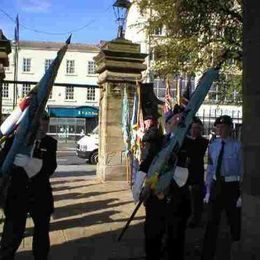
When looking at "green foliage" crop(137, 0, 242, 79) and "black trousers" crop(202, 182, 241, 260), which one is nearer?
"black trousers" crop(202, 182, 241, 260)

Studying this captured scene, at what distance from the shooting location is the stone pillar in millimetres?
16438

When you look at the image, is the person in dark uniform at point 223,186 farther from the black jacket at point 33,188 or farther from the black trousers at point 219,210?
the black jacket at point 33,188

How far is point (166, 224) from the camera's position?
22.6 feet

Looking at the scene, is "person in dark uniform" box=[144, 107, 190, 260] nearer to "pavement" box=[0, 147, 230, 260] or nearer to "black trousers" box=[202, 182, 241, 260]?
"black trousers" box=[202, 182, 241, 260]

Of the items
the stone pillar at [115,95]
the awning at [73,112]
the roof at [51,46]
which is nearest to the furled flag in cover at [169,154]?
the stone pillar at [115,95]

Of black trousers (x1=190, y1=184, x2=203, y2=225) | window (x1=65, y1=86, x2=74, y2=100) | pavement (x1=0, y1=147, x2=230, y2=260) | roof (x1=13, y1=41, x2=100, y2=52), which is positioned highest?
roof (x1=13, y1=41, x2=100, y2=52)

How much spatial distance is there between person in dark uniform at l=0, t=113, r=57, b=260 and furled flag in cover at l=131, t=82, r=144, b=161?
25.5 feet

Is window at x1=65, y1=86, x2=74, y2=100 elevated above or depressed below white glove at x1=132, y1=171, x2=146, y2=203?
above

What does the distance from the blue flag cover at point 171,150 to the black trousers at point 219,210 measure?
108cm

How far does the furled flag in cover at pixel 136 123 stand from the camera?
1500cm

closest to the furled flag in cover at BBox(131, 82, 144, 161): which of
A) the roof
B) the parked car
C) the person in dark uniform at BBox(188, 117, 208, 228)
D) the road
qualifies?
the road

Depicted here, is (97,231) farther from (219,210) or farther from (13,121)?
(13,121)

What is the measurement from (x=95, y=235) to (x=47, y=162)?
2669 millimetres

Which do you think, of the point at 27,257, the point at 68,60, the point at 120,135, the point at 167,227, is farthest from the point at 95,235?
the point at 68,60
